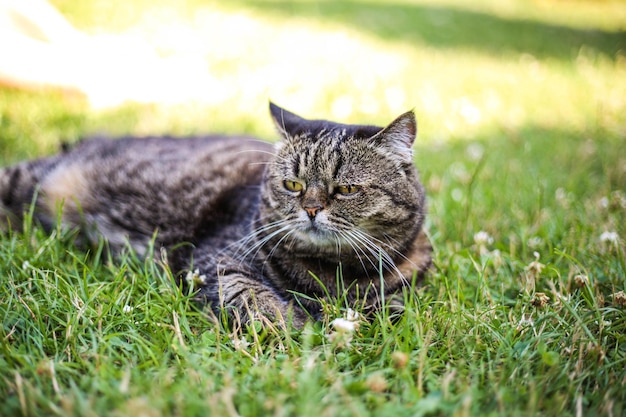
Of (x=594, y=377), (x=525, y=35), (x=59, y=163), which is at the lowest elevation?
(x=594, y=377)

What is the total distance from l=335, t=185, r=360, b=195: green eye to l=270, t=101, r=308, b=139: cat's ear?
355 mm

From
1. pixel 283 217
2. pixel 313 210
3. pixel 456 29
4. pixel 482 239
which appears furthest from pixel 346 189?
pixel 456 29

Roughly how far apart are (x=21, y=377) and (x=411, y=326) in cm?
122

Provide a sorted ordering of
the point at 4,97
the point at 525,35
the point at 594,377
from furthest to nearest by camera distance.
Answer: the point at 525,35
the point at 4,97
the point at 594,377

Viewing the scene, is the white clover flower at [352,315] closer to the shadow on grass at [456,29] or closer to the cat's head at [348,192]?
the cat's head at [348,192]

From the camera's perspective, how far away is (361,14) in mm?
9633

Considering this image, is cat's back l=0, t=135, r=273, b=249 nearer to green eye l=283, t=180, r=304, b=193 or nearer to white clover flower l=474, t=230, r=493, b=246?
green eye l=283, t=180, r=304, b=193

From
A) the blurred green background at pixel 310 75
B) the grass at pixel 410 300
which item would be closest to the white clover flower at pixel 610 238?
the grass at pixel 410 300

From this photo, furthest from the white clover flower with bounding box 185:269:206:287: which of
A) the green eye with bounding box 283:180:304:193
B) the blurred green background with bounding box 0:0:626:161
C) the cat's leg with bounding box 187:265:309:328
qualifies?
the blurred green background with bounding box 0:0:626:161

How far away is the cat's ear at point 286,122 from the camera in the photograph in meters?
2.16

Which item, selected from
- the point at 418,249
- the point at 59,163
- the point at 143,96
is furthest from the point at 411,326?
the point at 143,96

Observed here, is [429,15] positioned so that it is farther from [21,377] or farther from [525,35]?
[21,377]

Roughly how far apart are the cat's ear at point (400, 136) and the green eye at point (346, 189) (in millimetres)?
224

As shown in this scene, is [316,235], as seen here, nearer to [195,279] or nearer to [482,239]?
[195,279]
